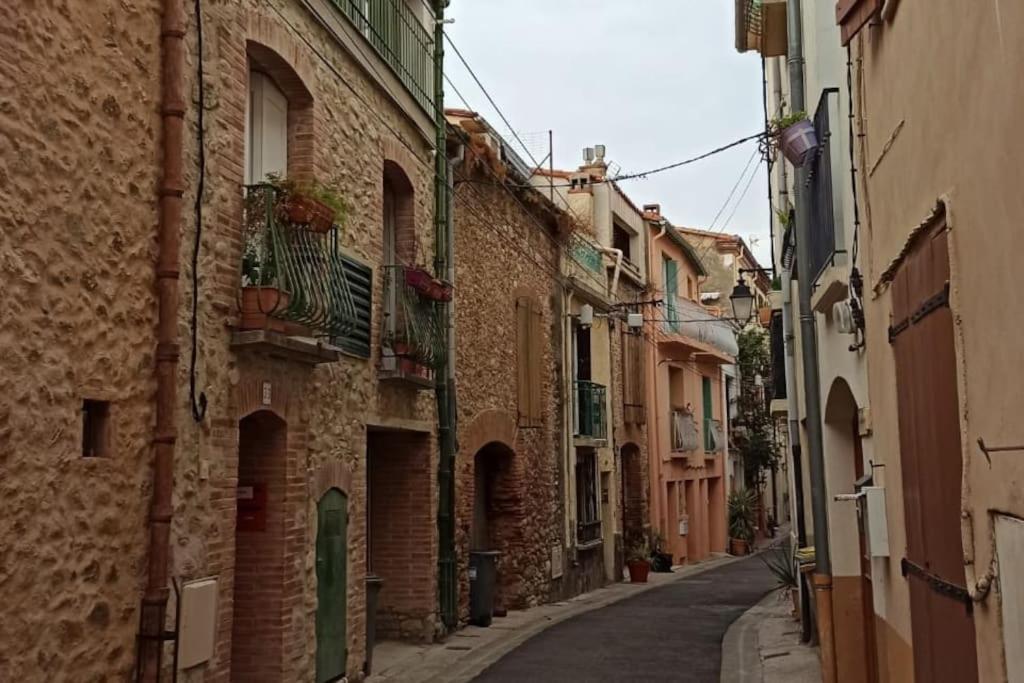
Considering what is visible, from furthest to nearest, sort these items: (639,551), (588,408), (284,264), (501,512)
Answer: (639,551) < (588,408) < (501,512) < (284,264)

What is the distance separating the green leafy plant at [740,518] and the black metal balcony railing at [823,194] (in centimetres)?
2419

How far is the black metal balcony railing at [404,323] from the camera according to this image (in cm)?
1096

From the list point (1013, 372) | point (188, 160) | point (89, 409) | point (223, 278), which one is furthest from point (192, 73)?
point (1013, 372)

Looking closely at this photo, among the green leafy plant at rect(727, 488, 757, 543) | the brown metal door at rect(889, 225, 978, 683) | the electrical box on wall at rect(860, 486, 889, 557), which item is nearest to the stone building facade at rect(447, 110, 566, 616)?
the electrical box on wall at rect(860, 486, 889, 557)

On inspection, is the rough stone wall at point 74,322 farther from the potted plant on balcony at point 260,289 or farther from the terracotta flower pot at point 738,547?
the terracotta flower pot at point 738,547

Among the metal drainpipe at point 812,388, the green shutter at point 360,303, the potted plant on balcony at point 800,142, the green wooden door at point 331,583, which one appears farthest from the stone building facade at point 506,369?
the potted plant on balcony at point 800,142

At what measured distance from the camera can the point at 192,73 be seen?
7.23 meters

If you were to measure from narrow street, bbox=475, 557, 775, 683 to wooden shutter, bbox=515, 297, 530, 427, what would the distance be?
10.1 feet

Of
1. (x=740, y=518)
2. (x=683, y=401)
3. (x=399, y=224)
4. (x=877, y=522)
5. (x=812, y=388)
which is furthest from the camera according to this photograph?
(x=740, y=518)

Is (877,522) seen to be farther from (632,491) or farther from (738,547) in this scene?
(738,547)

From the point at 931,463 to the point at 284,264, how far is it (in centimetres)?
474

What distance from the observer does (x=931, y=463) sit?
4.89 m

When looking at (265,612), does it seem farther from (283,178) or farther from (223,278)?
(283,178)

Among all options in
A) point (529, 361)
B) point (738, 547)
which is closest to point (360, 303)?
point (529, 361)
